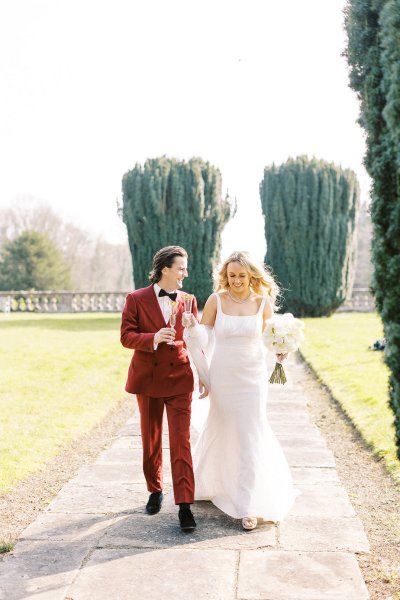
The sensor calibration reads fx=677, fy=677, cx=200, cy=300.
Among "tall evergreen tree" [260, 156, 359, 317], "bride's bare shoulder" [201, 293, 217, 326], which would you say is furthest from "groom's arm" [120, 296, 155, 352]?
"tall evergreen tree" [260, 156, 359, 317]

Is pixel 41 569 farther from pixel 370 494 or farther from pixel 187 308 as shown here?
pixel 370 494

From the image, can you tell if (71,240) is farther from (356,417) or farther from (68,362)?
(356,417)

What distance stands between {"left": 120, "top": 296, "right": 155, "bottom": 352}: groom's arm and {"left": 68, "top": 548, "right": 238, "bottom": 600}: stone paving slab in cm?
124

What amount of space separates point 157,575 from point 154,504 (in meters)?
1.08

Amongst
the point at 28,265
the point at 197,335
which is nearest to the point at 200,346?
the point at 197,335

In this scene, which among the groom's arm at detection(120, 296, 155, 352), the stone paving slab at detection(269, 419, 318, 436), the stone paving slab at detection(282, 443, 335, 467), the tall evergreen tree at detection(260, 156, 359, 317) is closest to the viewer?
the groom's arm at detection(120, 296, 155, 352)

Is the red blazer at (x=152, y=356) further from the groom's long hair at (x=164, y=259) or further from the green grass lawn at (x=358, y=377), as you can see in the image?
the green grass lawn at (x=358, y=377)

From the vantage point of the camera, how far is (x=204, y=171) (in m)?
26.0

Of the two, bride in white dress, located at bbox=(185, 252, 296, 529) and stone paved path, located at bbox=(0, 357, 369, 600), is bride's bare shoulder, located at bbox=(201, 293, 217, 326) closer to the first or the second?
bride in white dress, located at bbox=(185, 252, 296, 529)

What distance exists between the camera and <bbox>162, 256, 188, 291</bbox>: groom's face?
14.6 feet

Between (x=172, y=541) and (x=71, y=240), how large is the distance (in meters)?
49.4

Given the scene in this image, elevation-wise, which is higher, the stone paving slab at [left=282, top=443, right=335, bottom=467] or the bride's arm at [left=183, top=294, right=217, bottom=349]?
the bride's arm at [left=183, top=294, right=217, bottom=349]

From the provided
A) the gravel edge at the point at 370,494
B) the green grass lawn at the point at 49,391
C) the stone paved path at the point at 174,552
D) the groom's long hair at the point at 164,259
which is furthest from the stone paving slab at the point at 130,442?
the groom's long hair at the point at 164,259

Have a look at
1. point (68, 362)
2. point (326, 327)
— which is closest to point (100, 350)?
point (68, 362)
